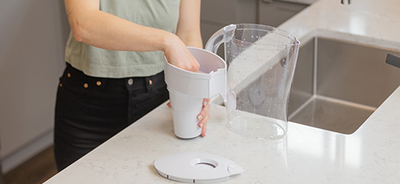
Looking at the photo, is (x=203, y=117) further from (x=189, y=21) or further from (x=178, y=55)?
(x=189, y=21)

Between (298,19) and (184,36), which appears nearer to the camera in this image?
(184,36)

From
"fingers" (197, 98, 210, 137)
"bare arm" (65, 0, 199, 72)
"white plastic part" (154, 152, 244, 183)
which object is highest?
"bare arm" (65, 0, 199, 72)

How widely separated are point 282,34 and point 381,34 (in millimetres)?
567

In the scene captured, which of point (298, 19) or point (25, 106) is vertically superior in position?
point (298, 19)

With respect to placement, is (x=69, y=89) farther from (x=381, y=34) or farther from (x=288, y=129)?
(x=381, y=34)

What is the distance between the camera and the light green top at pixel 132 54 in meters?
1.31

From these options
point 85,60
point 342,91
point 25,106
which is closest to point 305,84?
point 342,91

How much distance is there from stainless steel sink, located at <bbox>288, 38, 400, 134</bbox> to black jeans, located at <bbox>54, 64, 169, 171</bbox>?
0.44 metres

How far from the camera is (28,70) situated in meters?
2.26

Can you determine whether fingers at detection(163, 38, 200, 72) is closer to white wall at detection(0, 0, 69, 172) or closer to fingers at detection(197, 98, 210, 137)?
fingers at detection(197, 98, 210, 137)

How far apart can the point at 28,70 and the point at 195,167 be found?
1496 mm

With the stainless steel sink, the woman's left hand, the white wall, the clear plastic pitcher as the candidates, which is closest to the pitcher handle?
the clear plastic pitcher

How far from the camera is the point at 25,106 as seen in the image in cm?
230

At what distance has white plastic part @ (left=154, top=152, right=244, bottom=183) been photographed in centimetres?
94
